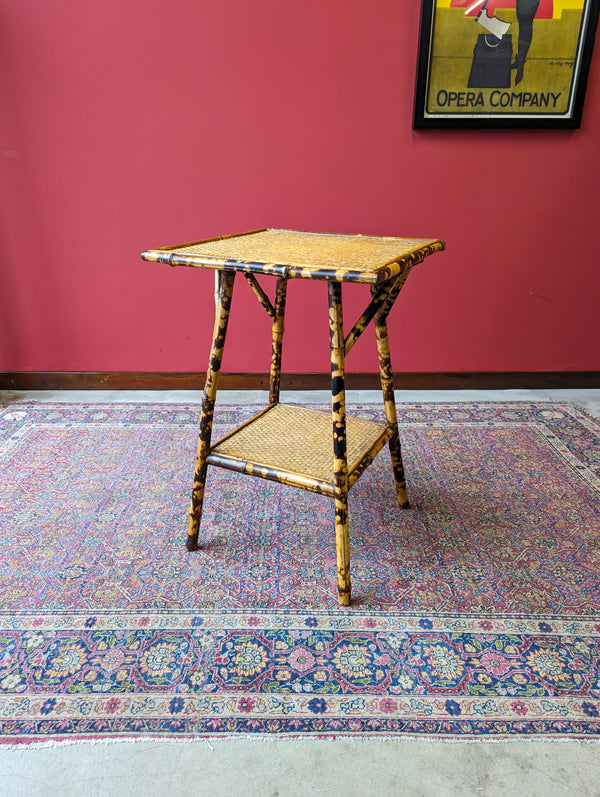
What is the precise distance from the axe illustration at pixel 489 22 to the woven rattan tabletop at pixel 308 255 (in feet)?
4.48

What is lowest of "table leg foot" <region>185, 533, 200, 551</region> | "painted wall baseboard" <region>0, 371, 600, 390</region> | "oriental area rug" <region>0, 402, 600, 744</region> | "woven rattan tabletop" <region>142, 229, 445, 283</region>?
"oriental area rug" <region>0, 402, 600, 744</region>

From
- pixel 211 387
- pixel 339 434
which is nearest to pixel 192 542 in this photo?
pixel 211 387

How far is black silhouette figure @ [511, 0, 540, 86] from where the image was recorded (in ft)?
7.59

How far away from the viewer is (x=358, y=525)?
182 cm

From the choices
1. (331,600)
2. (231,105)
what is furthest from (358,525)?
(231,105)

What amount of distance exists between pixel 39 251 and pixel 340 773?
2596 millimetres

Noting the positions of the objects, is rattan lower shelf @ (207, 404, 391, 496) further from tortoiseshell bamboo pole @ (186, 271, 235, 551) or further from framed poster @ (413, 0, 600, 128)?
framed poster @ (413, 0, 600, 128)

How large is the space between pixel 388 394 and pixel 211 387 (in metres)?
0.57

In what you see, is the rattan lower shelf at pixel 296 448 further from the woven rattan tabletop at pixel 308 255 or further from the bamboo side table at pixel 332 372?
the woven rattan tabletop at pixel 308 255

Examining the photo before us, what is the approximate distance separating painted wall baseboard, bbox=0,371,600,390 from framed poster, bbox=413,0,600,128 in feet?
3.96

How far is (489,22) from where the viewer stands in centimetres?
232

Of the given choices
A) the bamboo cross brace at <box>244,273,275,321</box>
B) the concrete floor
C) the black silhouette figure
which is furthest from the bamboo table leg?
the black silhouette figure

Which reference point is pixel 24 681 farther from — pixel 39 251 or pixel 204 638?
pixel 39 251

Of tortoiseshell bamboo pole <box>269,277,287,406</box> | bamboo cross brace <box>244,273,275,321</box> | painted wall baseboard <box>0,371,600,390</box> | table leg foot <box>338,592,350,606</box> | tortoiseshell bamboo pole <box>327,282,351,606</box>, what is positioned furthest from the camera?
painted wall baseboard <box>0,371,600,390</box>
